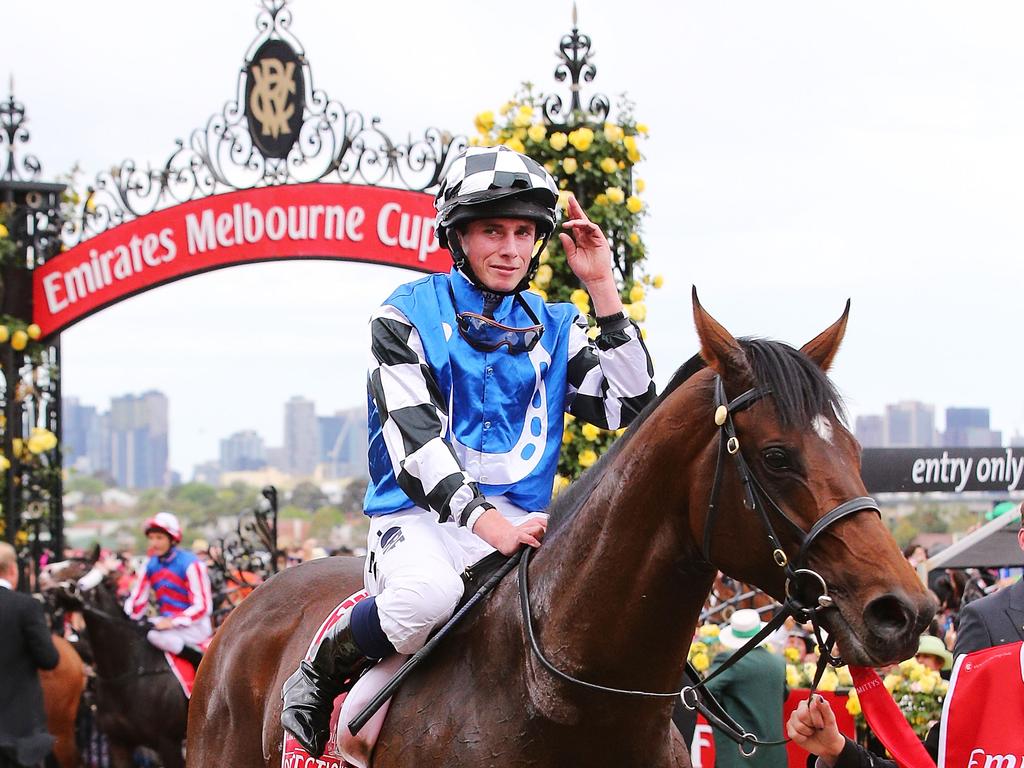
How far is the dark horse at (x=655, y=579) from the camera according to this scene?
2420mm

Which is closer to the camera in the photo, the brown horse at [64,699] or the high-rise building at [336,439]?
the brown horse at [64,699]

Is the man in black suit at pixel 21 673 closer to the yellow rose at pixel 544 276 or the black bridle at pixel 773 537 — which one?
the yellow rose at pixel 544 276

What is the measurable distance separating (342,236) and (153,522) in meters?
2.59

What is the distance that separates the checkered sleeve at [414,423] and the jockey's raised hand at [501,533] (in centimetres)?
2

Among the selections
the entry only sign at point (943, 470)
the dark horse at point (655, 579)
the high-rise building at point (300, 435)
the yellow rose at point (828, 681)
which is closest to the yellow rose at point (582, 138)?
the entry only sign at point (943, 470)

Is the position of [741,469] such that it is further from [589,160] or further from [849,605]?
[589,160]

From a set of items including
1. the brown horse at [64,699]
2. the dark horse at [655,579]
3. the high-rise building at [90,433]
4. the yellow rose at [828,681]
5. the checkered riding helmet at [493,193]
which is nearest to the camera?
the dark horse at [655,579]

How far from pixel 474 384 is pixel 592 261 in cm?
49

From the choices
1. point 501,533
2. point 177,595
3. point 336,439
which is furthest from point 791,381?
point 336,439

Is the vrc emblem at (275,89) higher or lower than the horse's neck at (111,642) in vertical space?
higher

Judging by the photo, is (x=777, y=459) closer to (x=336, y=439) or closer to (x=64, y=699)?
(x=64, y=699)

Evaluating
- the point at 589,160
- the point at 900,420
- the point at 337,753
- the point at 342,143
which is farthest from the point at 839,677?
the point at 900,420

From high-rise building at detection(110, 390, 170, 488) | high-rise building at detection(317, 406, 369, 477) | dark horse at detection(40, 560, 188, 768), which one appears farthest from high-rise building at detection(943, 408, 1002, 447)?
high-rise building at detection(110, 390, 170, 488)

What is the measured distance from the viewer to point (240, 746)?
4473 millimetres
